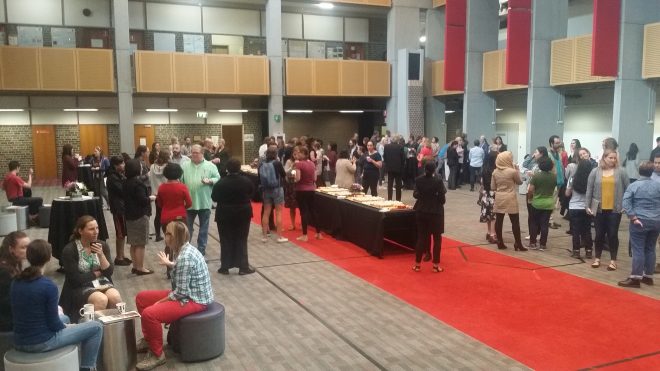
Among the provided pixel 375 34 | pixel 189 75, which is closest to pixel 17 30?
pixel 189 75

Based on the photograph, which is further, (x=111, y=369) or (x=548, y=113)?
(x=548, y=113)

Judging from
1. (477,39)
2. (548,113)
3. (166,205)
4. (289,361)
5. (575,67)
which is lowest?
(289,361)

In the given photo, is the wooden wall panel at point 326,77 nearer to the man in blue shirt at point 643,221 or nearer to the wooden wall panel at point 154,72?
the wooden wall panel at point 154,72

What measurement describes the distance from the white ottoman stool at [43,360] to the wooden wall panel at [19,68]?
15.6m

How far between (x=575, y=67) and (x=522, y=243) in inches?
313

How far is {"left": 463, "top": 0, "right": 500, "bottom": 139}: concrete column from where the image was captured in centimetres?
1850

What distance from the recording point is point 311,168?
9188mm

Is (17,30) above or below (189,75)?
above

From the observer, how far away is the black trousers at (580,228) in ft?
26.7

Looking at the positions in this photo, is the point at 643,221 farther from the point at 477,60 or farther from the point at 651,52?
the point at 477,60

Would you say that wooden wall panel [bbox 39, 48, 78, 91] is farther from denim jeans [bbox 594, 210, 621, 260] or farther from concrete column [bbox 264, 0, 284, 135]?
denim jeans [bbox 594, 210, 621, 260]

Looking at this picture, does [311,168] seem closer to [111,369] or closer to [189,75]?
[111,369]

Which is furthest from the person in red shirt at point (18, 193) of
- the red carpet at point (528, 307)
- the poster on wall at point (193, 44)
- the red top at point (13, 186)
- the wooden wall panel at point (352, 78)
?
the wooden wall panel at point (352, 78)

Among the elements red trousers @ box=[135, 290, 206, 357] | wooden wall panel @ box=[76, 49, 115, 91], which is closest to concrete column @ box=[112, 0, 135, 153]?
wooden wall panel @ box=[76, 49, 115, 91]
